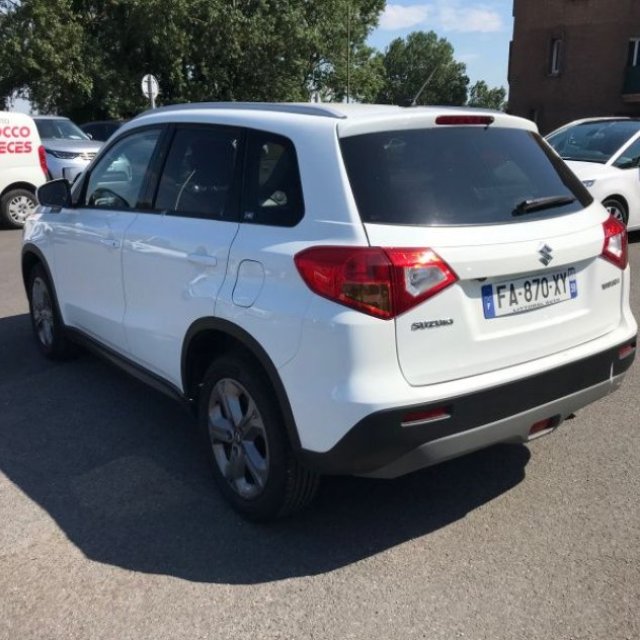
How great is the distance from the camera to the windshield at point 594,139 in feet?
32.1

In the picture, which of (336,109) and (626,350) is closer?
(336,109)

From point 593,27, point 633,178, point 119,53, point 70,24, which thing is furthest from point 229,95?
point 633,178

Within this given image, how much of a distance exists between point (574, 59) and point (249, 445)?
119ft

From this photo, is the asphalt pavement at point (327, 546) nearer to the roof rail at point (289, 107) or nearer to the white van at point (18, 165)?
the roof rail at point (289, 107)

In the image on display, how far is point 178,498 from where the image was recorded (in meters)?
3.52

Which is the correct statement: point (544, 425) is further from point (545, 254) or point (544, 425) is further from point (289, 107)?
point (289, 107)

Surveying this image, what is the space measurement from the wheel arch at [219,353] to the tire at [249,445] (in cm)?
7

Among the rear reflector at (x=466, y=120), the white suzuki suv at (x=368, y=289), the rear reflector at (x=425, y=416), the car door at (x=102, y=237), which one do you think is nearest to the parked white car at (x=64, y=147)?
the car door at (x=102, y=237)

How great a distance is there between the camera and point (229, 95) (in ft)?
99.3

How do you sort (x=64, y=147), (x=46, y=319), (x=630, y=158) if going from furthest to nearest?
(x=64, y=147) → (x=630, y=158) → (x=46, y=319)

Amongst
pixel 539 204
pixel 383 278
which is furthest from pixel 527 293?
pixel 383 278

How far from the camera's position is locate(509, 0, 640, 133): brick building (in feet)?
110

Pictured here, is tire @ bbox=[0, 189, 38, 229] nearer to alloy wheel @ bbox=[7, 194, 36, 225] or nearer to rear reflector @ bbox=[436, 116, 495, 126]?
alloy wheel @ bbox=[7, 194, 36, 225]

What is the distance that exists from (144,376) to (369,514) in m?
1.45
